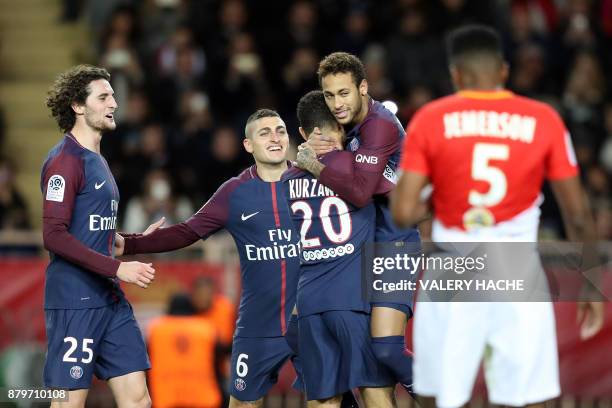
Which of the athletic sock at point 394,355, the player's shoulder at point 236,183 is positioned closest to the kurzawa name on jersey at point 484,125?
the athletic sock at point 394,355

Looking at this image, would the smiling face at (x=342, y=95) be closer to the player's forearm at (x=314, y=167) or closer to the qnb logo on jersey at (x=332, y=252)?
the player's forearm at (x=314, y=167)

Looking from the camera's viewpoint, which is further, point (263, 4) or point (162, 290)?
point (263, 4)

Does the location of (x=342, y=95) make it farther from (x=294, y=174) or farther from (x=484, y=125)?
(x=484, y=125)

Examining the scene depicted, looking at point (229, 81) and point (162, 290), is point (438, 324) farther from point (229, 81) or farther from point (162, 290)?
point (229, 81)

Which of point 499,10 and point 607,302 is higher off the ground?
point 499,10

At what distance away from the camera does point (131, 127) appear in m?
15.1

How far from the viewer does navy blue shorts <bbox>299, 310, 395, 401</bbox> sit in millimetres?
7918

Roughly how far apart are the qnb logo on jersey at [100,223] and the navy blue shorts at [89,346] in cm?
50

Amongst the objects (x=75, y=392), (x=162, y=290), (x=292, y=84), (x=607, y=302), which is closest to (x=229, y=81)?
(x=292, y=84)

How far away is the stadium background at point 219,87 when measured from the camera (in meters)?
13.3

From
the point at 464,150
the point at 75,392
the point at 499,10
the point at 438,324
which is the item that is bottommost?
the point at 75,392

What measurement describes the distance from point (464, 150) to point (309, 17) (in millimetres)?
9519

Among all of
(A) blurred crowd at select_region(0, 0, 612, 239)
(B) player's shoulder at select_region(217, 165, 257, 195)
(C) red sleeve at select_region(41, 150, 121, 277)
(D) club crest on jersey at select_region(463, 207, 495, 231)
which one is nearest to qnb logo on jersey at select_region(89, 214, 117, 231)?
(C) red sleeve at select_region(41, 150, 121, 277)

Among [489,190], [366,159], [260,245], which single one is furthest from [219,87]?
[489,190]
